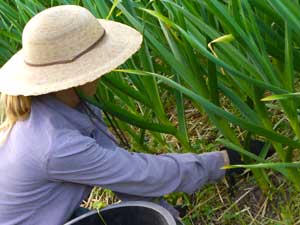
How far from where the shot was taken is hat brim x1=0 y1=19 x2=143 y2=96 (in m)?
1.46

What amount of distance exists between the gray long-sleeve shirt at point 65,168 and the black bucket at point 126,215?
4 cm

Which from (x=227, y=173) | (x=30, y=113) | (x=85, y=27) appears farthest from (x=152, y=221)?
(x=85, y=27)

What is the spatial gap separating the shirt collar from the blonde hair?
0.04 meters

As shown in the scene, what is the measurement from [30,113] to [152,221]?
0.42 m

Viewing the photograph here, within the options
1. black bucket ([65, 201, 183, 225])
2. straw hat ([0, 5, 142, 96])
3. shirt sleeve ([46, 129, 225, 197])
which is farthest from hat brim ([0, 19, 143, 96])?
black bucket ([65, 201, 183, 225])

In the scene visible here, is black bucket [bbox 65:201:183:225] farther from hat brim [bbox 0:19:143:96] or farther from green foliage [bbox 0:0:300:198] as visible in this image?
hat brim [bbox 0:19:143:96]

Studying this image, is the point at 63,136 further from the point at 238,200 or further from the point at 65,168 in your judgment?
the point at 238,200

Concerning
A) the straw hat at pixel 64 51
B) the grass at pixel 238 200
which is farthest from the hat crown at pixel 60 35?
the grass at pixel 238 200

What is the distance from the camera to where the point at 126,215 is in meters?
1.74

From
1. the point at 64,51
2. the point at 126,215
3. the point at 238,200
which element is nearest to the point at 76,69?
the point at 64,51

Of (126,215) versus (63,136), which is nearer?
(63,136)

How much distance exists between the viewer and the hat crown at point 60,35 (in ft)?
4.96

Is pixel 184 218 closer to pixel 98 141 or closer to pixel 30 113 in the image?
pixel 98 141

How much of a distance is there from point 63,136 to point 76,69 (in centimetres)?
18
